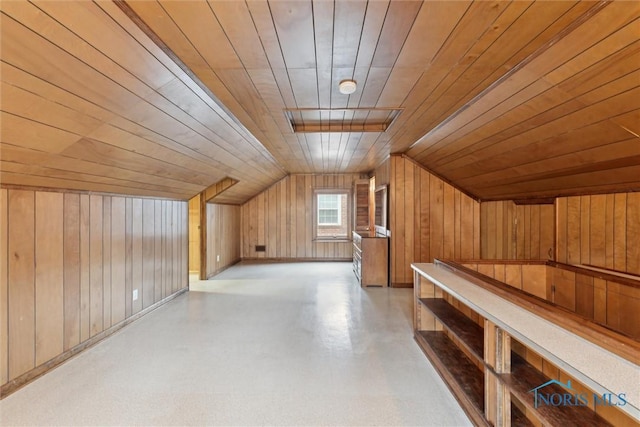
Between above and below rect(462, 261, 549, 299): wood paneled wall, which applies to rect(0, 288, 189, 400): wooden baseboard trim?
below

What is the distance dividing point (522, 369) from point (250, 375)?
1727 millimetres

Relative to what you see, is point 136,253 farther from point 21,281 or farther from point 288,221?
point 288,221

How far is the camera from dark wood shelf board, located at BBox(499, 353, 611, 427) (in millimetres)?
1151

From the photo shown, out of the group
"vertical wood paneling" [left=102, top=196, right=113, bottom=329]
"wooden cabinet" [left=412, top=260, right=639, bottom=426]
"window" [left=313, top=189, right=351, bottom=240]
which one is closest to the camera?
"wooden cabinet" [left=412, top=260, right=639, bottom=426]

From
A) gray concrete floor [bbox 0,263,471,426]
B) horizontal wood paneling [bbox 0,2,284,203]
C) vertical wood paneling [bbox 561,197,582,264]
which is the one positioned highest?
horizontal wood paneling [bbox 0,2,284,203]

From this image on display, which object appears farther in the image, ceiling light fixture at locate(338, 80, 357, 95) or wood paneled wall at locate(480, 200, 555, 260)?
wood paneled wall at locate(480, 200, 555, 260)

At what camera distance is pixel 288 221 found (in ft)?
21.6

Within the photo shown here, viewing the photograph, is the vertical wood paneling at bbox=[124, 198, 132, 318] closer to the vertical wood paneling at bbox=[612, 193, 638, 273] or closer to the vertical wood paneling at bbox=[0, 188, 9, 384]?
the vertical wood paneling at bbox=[0, 188, 9, 384]

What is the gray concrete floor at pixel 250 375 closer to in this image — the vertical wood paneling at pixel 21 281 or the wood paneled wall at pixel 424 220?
the vertical wood paneling at pixel 21 281

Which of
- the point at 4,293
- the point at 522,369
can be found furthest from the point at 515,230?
the point at 4,293

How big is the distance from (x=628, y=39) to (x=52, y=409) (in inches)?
139

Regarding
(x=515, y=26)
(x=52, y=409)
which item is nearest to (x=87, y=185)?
(x=52, y=409)

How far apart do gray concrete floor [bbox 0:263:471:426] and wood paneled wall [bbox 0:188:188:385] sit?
22cm

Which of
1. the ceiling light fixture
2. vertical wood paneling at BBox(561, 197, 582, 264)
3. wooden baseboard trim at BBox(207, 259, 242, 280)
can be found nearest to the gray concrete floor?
wooden baseboard trim at BBox(207, 259, 242, 280)
